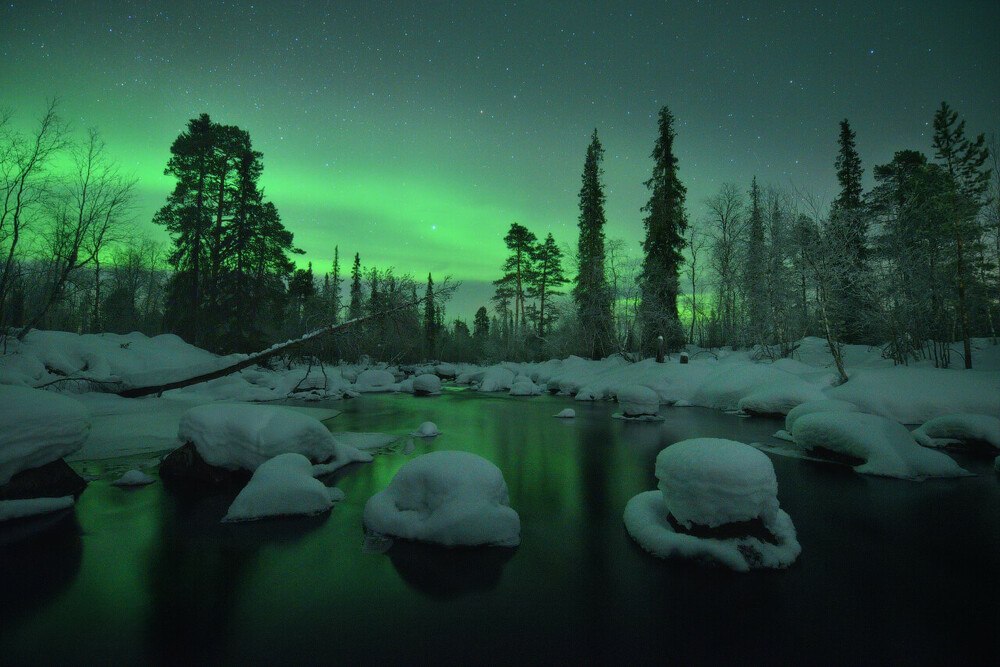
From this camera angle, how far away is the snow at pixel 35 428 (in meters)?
4.55

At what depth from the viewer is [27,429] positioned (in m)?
4.68

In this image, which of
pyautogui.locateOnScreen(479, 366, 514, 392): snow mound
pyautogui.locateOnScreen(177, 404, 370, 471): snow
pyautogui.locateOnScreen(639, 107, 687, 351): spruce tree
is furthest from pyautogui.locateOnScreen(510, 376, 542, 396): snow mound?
pyautogui.locateOnScreen(177, 404, 370, 471): snow

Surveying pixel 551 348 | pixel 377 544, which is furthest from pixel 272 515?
pixel 551 348

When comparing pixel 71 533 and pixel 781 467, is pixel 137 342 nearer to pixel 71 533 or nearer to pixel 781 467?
pixel 71 533

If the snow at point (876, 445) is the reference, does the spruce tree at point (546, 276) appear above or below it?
above

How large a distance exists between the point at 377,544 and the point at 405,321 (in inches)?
272

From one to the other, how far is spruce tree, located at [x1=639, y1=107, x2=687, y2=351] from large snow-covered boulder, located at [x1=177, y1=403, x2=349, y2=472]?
22.4m

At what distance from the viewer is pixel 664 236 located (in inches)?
1018

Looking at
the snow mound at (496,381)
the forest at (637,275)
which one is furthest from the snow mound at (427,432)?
the snow mound at (496,381)

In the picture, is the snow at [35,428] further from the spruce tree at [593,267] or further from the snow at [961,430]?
the spruce tree at [593,267]

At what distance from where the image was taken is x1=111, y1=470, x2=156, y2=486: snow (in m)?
6.01

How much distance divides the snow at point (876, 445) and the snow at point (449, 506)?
667cm

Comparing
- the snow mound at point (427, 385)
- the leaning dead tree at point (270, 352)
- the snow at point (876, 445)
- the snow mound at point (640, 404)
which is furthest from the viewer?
the snow mound at point (427, 385)

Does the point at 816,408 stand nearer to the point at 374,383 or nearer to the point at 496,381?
the point at 496,381
